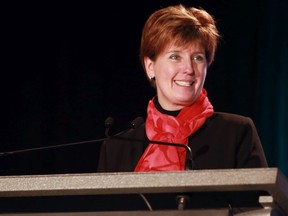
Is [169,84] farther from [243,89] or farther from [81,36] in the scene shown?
[81,36]

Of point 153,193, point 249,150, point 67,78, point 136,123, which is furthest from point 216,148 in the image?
point 67,78

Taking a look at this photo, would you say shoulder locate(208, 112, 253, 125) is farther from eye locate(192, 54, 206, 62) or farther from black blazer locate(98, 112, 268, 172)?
eye locate(192, 54, 206, 62)

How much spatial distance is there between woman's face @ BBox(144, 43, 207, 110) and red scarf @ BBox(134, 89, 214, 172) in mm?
42

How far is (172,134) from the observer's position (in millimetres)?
2477

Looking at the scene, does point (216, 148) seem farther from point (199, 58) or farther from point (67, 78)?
point (67, 78)

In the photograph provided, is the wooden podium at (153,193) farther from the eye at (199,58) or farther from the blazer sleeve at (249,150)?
the eye at (199,58)

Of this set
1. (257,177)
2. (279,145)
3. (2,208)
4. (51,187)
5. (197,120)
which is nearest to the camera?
(257,177)

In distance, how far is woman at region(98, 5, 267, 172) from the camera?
7.94 ft

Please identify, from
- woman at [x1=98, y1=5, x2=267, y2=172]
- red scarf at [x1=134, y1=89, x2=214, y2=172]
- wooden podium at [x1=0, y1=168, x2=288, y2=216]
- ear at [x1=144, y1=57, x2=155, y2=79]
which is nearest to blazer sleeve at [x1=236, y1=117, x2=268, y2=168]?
woman at [x1=98, y1=5, x2=267, y2=172]

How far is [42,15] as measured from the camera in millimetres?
4395

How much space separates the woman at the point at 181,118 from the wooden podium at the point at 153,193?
76 centimetres

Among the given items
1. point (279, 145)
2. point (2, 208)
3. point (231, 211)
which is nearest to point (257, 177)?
point (231, 211)

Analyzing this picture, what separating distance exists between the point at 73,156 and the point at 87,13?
83 cm

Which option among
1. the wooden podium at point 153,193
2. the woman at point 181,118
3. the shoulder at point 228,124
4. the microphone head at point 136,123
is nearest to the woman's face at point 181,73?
the woman at point 181,118
